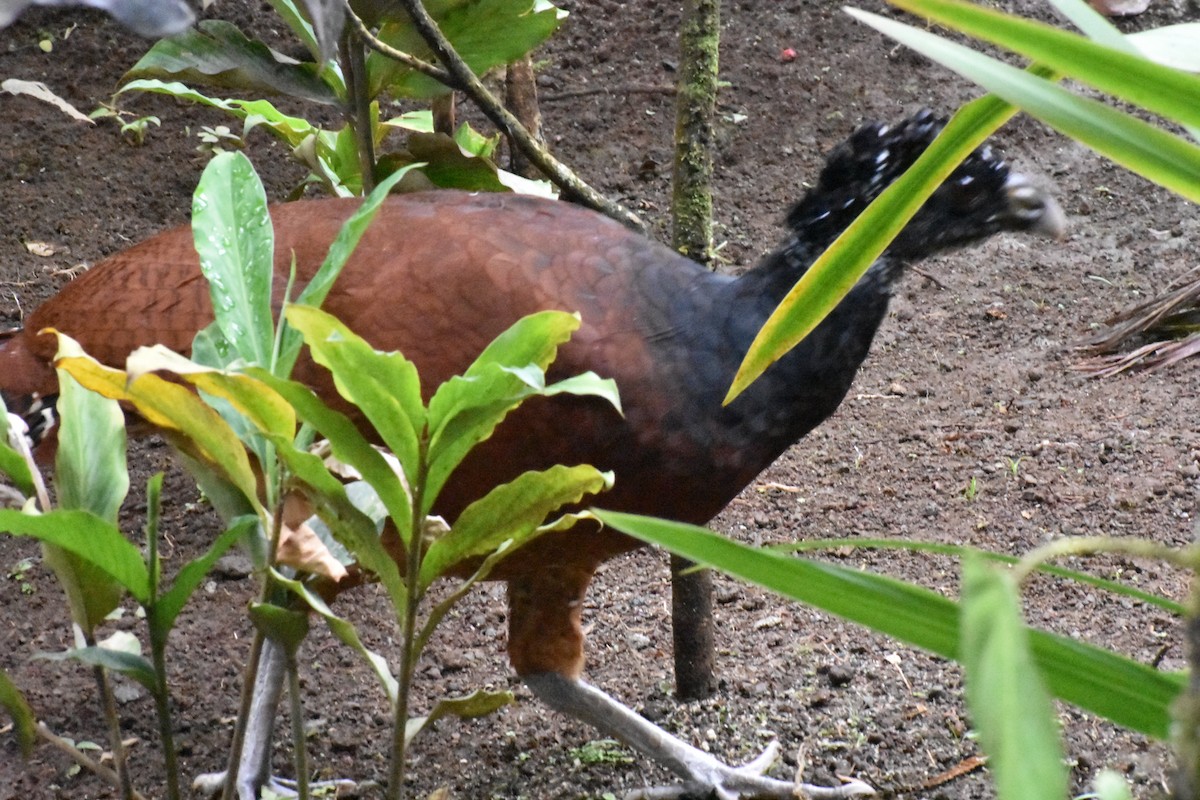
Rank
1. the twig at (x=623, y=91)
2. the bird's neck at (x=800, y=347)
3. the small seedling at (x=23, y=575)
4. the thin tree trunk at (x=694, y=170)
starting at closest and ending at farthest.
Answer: the bird's neck at (x=800, y=347) < the thin tree trunk at (x=694, y=170) < the small seedling at (x=23, y=575) < the twig at (x=623, y=91)

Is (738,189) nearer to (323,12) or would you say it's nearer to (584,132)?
(584,132)

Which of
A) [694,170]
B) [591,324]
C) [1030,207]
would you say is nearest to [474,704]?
[591,324]

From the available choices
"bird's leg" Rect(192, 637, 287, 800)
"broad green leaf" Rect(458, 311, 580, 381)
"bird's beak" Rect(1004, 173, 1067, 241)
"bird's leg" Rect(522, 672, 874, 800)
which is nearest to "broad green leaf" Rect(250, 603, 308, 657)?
"broad green leaf" Rect(458, 311, 580, 381)

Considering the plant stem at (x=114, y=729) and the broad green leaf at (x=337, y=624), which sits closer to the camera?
the broad green leaf at (x=337, y=624)

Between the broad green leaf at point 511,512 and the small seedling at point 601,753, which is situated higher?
the small seedling at point 601,753

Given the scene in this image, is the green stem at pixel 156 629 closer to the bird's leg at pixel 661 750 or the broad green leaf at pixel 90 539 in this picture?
the broad green leaf at pixel 90 539

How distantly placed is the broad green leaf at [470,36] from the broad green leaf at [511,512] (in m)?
1.49

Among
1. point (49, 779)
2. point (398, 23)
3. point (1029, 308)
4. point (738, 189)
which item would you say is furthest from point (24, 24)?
point (1029, 308)

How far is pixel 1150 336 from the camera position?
3.64m

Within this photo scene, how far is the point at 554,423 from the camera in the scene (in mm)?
2064

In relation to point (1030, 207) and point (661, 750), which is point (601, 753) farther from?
point (1030, 207)

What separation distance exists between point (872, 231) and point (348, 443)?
0.55 meters

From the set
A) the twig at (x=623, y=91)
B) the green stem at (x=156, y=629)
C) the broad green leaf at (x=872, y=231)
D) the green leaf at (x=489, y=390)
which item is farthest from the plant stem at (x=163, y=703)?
the twig at (x=623, y=91)

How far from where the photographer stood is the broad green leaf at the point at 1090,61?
0.77 meters
